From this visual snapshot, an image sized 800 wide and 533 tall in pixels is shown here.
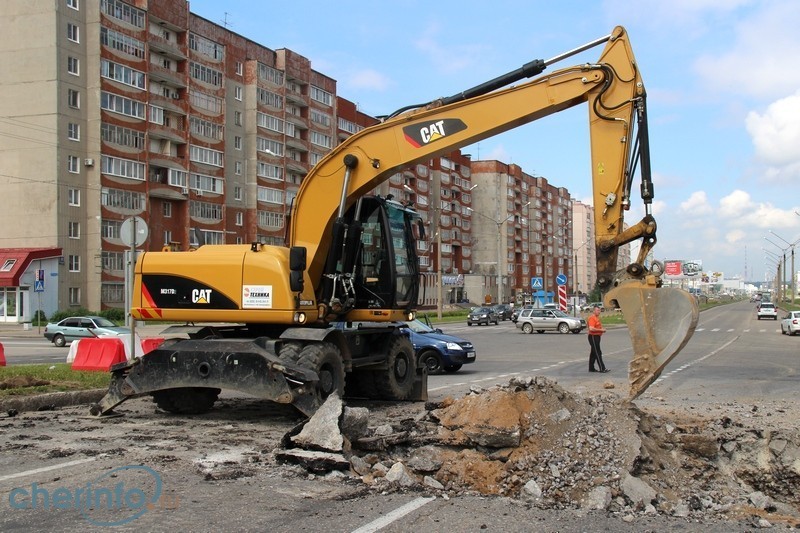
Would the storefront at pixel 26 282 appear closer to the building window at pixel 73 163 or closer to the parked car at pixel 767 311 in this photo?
the building window at pixel 73 163

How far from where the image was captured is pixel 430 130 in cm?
1098

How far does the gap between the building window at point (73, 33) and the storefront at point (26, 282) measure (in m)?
16.0

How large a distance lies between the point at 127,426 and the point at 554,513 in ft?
20.5

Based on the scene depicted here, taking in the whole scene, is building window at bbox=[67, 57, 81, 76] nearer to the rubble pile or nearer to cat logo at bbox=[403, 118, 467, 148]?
cat logo at bbox=[403, 118, 467, 148]

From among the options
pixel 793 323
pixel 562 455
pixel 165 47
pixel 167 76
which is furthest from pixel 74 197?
pixel 562 455

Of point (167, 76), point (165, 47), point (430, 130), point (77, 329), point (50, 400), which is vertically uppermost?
point (165, 47)

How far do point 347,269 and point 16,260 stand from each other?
162 feet

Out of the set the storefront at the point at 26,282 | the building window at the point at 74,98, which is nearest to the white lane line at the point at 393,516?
the storefront at the point at 26,282

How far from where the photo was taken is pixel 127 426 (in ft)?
32.7

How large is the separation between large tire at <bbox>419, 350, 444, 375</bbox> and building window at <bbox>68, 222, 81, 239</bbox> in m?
43.9

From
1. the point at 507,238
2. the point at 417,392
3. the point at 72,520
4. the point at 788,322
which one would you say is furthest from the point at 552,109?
the point at 507,238

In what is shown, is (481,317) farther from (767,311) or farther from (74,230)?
(74,230)

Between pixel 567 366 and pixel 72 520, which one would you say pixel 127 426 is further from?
pixel 567 366

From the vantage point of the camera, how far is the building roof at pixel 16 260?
52.3 m
